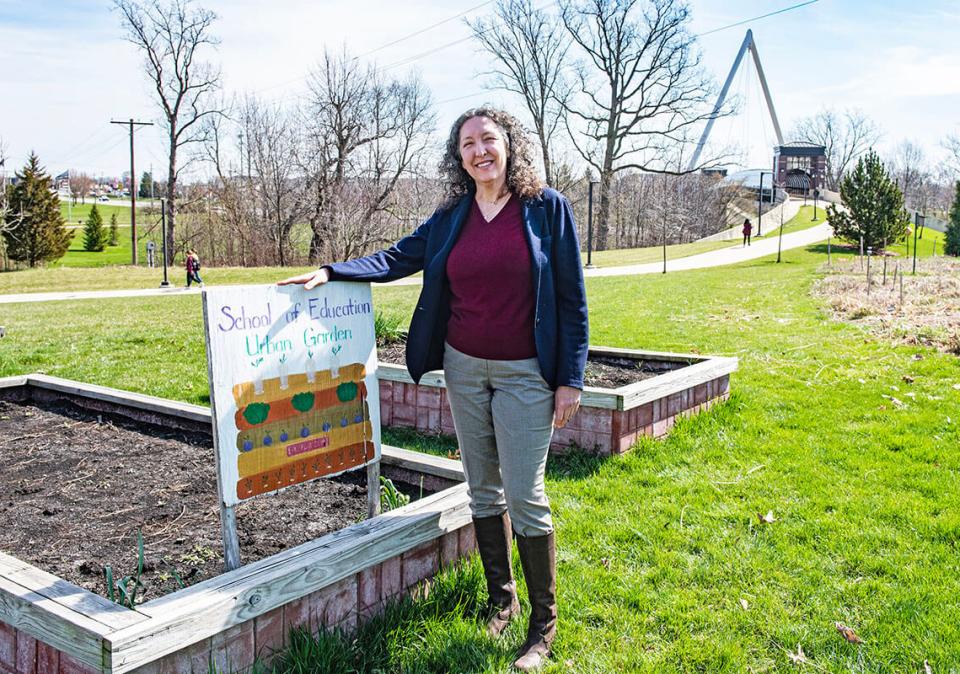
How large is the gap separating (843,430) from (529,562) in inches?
136

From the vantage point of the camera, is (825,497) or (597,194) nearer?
(825,497)

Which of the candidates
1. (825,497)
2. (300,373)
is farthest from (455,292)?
(825,497)

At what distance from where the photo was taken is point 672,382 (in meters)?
5.29

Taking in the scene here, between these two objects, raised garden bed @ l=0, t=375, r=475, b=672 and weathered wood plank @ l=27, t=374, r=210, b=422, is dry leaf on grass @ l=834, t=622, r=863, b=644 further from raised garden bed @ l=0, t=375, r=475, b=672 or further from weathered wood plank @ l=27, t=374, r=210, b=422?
weathered wood plank @ l=27, t=374, r=210, b=422

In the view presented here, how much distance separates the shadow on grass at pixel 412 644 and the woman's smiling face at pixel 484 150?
158cm

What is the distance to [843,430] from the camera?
5344mm

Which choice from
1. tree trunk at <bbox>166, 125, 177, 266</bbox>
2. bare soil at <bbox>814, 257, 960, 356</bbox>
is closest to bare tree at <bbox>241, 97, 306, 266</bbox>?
tree trunk at <bbox>166, 125, 177, 266</bbox>

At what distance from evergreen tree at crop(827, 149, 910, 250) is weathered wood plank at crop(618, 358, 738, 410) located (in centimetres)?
2902

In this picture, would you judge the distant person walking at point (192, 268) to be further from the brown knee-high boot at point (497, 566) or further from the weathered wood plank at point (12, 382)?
the brown knee-high boot at point (497, 566)

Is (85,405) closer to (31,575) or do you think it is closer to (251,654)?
(31,575)

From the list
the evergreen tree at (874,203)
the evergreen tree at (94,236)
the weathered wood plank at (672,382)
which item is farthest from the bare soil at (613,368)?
the evergreen tree at (94,236)

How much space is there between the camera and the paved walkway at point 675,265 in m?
20.4

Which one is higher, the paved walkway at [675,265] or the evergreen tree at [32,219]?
the evergreen tree at [32,219]

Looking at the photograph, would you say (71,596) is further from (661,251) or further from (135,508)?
(661,251)
